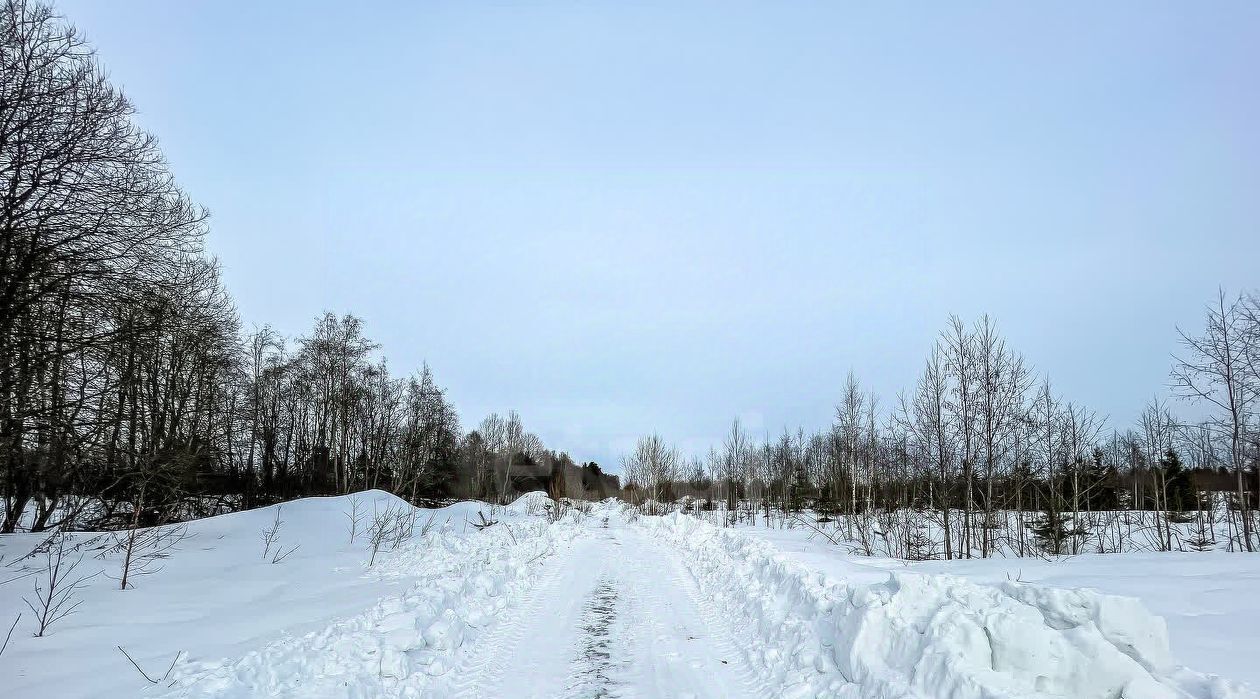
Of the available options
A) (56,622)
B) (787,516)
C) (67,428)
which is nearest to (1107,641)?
(56,622)

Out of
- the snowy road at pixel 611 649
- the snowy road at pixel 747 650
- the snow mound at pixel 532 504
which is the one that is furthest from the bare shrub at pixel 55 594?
the snow mound at pixel 532 504

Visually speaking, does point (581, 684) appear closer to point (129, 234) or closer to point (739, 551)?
point (739, 551)

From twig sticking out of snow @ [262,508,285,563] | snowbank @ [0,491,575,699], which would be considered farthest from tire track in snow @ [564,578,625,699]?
twig sticking out of snow @ [262,508,285,563]

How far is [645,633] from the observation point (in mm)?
8211

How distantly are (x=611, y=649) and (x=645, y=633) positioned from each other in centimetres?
102

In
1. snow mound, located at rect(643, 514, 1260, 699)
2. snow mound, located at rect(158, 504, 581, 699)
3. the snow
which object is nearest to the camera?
snow mound, located at rect(643, 514, 1260, 699)

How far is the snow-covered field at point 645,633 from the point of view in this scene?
16.9ft

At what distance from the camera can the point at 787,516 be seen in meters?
42.5

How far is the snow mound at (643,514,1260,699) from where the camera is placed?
4832 millimetres

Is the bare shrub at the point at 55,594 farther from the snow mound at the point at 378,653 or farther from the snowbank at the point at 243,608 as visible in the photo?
the snow mound at the point at 378,653

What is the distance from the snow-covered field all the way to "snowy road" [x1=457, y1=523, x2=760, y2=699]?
39 mm

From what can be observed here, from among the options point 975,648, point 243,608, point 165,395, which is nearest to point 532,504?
point 165,395

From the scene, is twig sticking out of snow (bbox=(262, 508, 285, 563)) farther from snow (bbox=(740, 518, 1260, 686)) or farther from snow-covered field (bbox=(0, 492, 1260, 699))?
snow (bbox=(740, 518, 1260, 686))

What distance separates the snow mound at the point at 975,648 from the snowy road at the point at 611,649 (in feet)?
2.20
